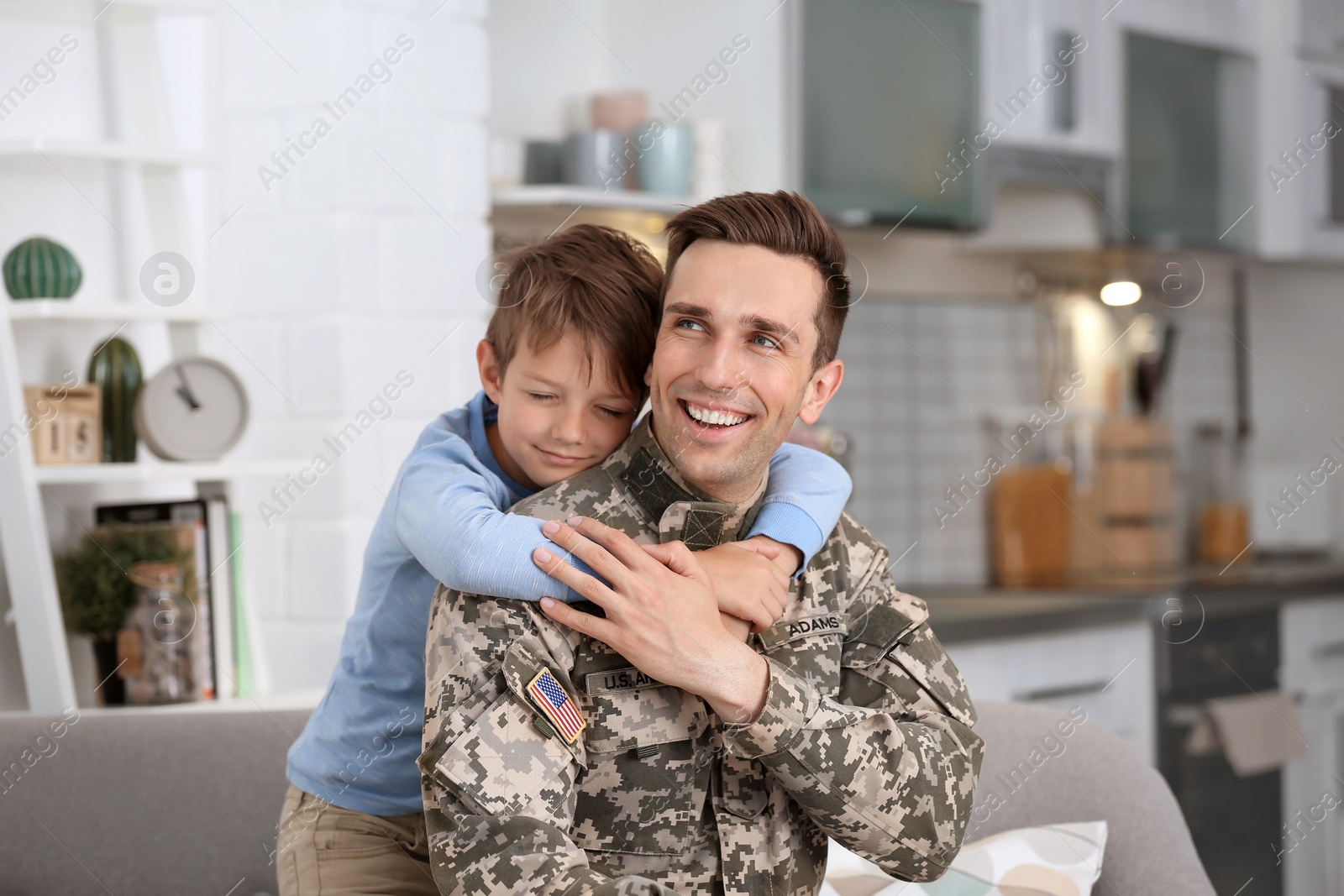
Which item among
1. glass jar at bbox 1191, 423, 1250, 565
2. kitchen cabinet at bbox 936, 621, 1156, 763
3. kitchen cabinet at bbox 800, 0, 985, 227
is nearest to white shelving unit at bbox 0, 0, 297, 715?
kitchen cabinet at bbox 800, 0, 985, 227

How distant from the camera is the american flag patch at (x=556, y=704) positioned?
114 centimetres

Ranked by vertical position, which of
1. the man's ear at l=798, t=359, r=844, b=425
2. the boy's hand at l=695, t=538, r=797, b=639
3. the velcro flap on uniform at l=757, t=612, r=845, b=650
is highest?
the man's ear at l=798, t=359, r=844, b=425

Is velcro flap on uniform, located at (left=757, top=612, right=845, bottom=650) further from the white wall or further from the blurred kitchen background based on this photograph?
the white wall

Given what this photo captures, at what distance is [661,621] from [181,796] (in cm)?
93

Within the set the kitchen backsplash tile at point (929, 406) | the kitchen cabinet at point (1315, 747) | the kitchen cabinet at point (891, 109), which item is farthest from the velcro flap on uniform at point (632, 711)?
the kitchen cabinet at point (1315, 747)

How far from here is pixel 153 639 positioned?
2.04m

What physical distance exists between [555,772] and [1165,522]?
3.04 meters

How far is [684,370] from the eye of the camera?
49.7 inches

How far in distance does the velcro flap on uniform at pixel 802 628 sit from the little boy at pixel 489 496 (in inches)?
2.7

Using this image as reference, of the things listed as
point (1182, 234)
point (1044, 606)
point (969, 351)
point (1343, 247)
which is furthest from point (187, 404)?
→ point (1343, 247)

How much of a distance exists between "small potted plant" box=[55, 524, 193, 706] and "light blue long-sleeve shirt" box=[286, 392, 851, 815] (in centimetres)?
65

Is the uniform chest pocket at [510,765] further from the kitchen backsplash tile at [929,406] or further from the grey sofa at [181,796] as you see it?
the kitchen backsplash tile at [929,406]

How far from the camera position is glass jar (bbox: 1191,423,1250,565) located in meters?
4.07

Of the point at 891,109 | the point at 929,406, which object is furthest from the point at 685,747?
the point at 929,406
